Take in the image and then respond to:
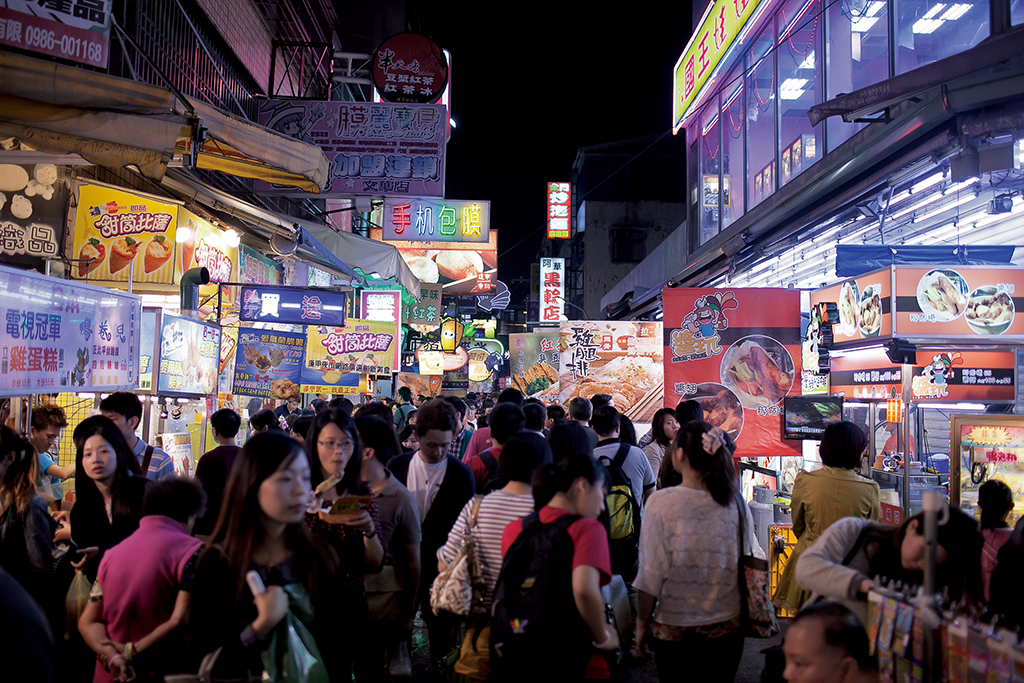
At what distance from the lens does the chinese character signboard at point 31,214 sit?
7789 mm

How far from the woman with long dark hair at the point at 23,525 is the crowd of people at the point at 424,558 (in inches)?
0.4

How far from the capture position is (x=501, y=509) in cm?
411

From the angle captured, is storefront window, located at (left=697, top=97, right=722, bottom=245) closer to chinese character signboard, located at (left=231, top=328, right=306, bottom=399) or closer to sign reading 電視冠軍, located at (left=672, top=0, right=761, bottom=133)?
sign reading 電視冠軍, located at (left=672, top=0, right=761, bottom=133)

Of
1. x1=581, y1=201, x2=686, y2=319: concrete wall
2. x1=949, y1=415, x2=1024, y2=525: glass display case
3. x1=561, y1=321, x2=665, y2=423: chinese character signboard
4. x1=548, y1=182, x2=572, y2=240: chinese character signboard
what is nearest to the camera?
x1=949, y1=415, x2=1024, y2=525: glass display case

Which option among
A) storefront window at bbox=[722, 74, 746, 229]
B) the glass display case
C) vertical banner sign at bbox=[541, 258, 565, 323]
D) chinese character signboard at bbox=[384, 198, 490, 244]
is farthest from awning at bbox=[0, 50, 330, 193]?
vertical banner sign at bbox=[541, 258, 565, 323]

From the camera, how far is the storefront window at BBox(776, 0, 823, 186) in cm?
1140

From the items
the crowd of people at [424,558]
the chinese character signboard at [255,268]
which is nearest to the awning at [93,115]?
the crowd of people at [424,558]

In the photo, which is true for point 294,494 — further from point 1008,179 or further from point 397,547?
point 1008,179

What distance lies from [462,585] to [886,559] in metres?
2.03

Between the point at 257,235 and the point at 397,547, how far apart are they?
26.8 ft

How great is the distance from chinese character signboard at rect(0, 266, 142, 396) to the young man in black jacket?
8.26ft

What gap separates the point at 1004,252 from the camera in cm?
806

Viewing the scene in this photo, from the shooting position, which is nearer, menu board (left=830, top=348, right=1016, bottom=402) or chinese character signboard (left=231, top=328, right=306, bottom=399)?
menu board (left=830, top=348, right=1016, bottom=402)

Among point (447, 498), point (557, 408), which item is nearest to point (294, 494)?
point (447, 498)
